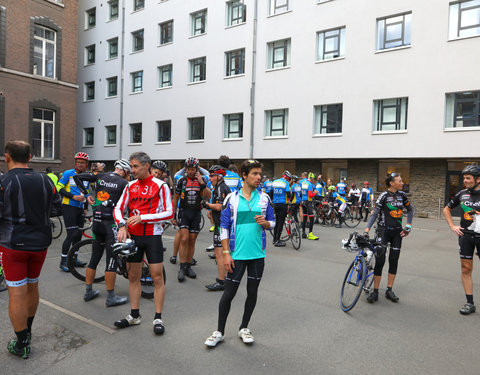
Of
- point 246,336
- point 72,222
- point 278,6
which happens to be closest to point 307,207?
point 72,222

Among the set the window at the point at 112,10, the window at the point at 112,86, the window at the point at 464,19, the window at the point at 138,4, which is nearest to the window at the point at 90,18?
the window at the point at 112,10

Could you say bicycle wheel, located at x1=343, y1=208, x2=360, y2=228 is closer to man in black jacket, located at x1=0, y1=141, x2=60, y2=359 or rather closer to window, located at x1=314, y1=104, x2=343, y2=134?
window, located at x1=314, y1=104, x2=343, y2=134

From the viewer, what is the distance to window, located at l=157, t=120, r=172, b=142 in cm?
2785

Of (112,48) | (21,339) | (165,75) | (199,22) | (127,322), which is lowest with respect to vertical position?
(127,322)

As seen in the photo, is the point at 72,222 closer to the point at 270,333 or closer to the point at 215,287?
the point at 215,287

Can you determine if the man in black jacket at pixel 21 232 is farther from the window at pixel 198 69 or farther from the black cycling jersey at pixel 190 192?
the window at pixel 198 69

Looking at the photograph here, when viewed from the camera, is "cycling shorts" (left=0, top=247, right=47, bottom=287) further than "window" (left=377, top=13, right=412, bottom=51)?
No

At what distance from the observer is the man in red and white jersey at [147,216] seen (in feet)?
12.9

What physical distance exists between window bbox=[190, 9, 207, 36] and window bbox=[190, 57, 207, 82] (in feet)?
6.39

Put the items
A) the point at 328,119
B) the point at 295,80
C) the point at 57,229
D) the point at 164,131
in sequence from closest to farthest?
1. the point at 57,229
2. the point at 328,119
3. the point at 295,80
4. the point at 164,131

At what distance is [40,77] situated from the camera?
2220 cm

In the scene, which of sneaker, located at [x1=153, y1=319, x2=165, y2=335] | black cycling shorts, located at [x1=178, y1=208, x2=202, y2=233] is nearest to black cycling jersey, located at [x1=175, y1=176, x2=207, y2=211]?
black cycling shorts, located at [x1=178, y1=208, x2=202, y2=233]

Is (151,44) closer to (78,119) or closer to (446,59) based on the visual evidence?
(78,119)

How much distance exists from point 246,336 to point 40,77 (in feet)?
77.5
